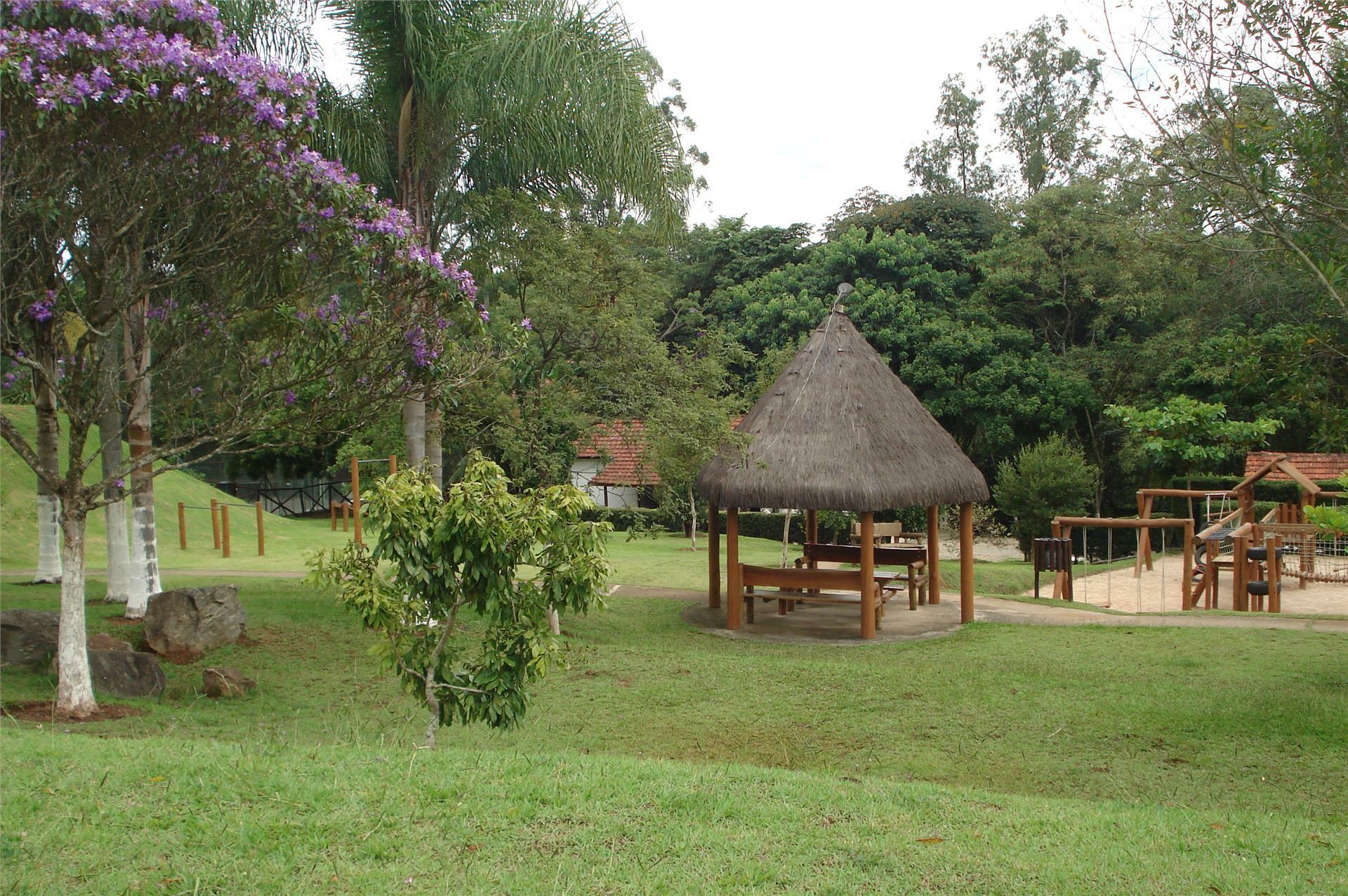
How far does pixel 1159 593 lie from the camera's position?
18.5 meters

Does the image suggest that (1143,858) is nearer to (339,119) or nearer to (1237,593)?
(339,119)

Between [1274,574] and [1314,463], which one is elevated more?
[1314,463]

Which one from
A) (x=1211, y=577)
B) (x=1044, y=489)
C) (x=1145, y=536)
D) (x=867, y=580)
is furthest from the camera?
(x=1044, y=489)

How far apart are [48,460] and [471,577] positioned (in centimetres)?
797

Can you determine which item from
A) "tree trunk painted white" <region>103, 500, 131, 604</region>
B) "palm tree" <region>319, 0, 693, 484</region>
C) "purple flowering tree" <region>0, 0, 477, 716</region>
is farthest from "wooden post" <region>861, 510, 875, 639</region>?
"tree trunk painted white" <region>103, 500, 131, 604</region>

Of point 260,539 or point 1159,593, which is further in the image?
point 260,539

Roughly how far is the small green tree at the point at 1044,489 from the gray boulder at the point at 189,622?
18.6 metres

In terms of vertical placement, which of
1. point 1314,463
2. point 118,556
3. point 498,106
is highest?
point 498,106

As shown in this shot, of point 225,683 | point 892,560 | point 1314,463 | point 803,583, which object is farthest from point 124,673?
point 1314,463

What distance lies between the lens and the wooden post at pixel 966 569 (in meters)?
14.5

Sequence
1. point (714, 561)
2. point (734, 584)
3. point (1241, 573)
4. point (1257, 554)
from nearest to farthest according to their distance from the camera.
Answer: point (734, 584), point (714, 561), point (1241, 573), point (1257, 554)

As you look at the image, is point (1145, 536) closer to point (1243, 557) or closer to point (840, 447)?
point (1243, 557)

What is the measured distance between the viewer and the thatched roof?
1363cm

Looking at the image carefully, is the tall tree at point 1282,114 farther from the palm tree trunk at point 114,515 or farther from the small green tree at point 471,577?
the palm tree trunk at point 114,515
